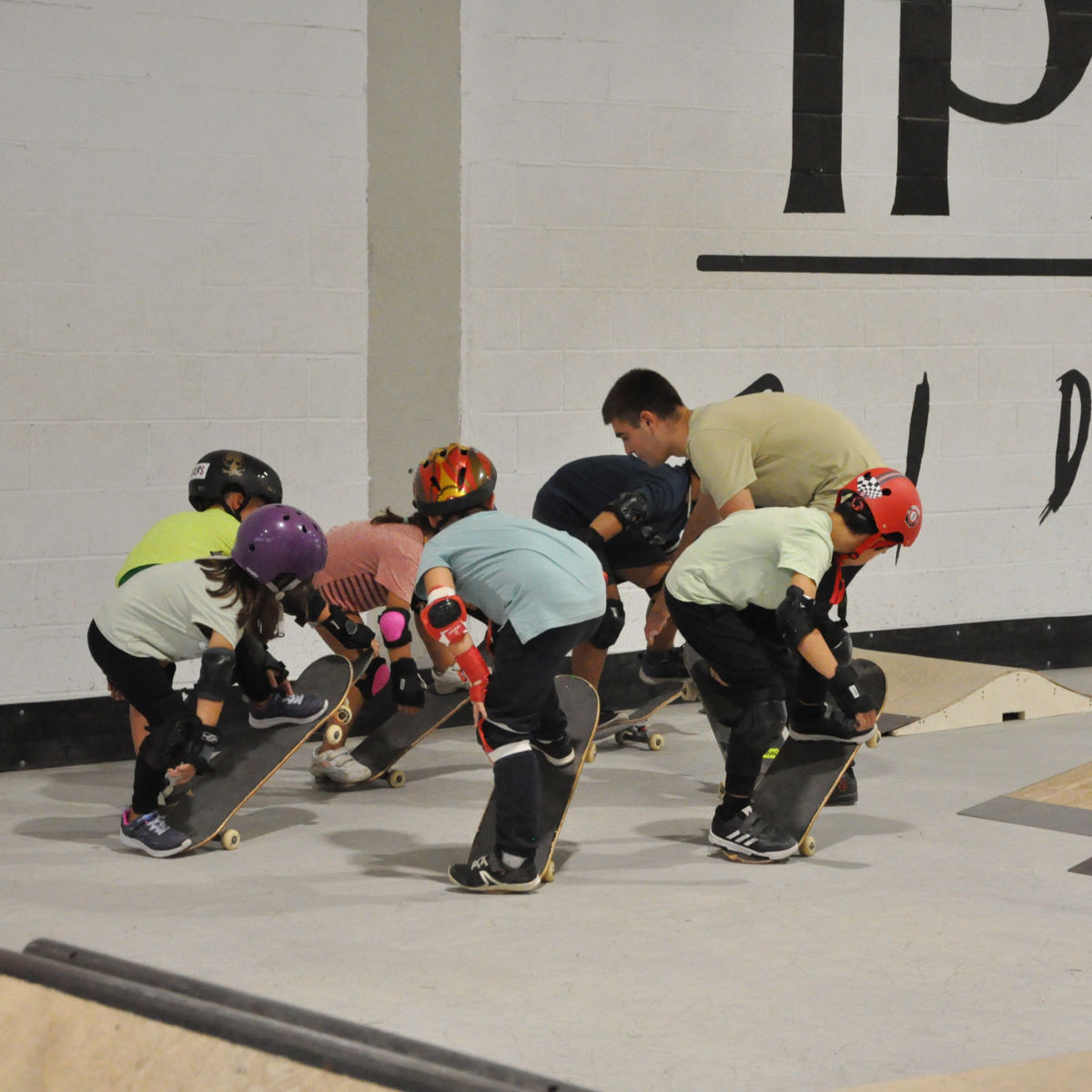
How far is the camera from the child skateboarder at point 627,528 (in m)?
5.60

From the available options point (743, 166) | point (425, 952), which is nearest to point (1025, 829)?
point (425, 952)

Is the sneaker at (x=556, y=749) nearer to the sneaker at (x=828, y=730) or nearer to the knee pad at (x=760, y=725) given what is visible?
the knee pad at (x=760, y=725)

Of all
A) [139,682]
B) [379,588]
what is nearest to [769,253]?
[379,588]

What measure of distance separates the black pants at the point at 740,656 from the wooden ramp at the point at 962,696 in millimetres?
1703

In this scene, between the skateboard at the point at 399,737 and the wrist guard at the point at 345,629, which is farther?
the skateboard at the point at 399,737

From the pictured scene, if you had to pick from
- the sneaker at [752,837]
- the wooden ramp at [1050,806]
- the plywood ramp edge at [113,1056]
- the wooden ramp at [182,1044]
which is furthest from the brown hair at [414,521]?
the plywood ramp edge at [113,1056]

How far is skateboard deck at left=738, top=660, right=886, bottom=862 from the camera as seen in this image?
440 centimetres

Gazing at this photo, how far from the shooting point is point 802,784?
4.50 metres

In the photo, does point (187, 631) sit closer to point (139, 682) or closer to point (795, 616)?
point (139, 682)

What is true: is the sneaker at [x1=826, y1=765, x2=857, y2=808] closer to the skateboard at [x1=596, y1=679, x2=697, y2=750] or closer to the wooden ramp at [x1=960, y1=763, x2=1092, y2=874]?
the wooden ramp at [x1=960, y1=763, x2=1092, y2=874]

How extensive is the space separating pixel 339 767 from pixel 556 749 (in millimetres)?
1077

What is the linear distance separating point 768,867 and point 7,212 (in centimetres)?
324

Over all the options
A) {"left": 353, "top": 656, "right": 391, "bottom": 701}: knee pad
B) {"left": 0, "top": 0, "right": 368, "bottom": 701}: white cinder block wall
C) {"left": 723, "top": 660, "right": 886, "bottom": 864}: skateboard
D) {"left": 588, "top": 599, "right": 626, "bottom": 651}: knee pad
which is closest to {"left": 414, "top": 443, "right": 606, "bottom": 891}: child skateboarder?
{"left": 723, "top": 660, "right": 886, "bottom": 864}: skateboard

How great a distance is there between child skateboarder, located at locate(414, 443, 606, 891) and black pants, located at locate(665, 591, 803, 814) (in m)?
0.37
